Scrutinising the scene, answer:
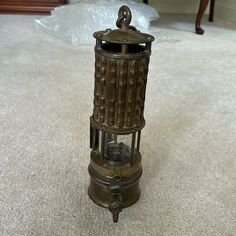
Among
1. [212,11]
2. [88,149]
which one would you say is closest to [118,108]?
[88,149]

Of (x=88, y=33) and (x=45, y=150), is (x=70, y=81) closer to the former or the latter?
(x=45, y=150)

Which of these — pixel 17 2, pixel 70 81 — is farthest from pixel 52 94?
pixel 17 2

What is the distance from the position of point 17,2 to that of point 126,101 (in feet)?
8.24

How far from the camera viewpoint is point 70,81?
4.93ft

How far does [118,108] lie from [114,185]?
0.18 meters

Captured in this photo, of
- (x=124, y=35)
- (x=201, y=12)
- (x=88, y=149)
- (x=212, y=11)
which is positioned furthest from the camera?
(x=212, y=11)

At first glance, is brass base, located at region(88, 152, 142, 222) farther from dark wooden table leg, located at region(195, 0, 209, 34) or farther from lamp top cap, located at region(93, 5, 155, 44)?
dark wooden table leg, located at region(195, 0, 209, 34)

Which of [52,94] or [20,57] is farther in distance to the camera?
[20,57]

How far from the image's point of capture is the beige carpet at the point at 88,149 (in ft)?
2.47

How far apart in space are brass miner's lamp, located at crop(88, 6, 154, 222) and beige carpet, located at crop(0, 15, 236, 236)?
0.19 feet

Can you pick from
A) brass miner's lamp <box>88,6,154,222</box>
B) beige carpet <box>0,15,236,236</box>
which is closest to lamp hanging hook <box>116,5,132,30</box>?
brass miner's lamp <box>88,6,154,222</box>

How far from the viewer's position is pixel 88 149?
1010 millimetres

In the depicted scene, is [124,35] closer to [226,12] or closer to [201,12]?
[201,12]

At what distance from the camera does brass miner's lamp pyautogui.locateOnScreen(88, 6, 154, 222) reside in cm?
64
